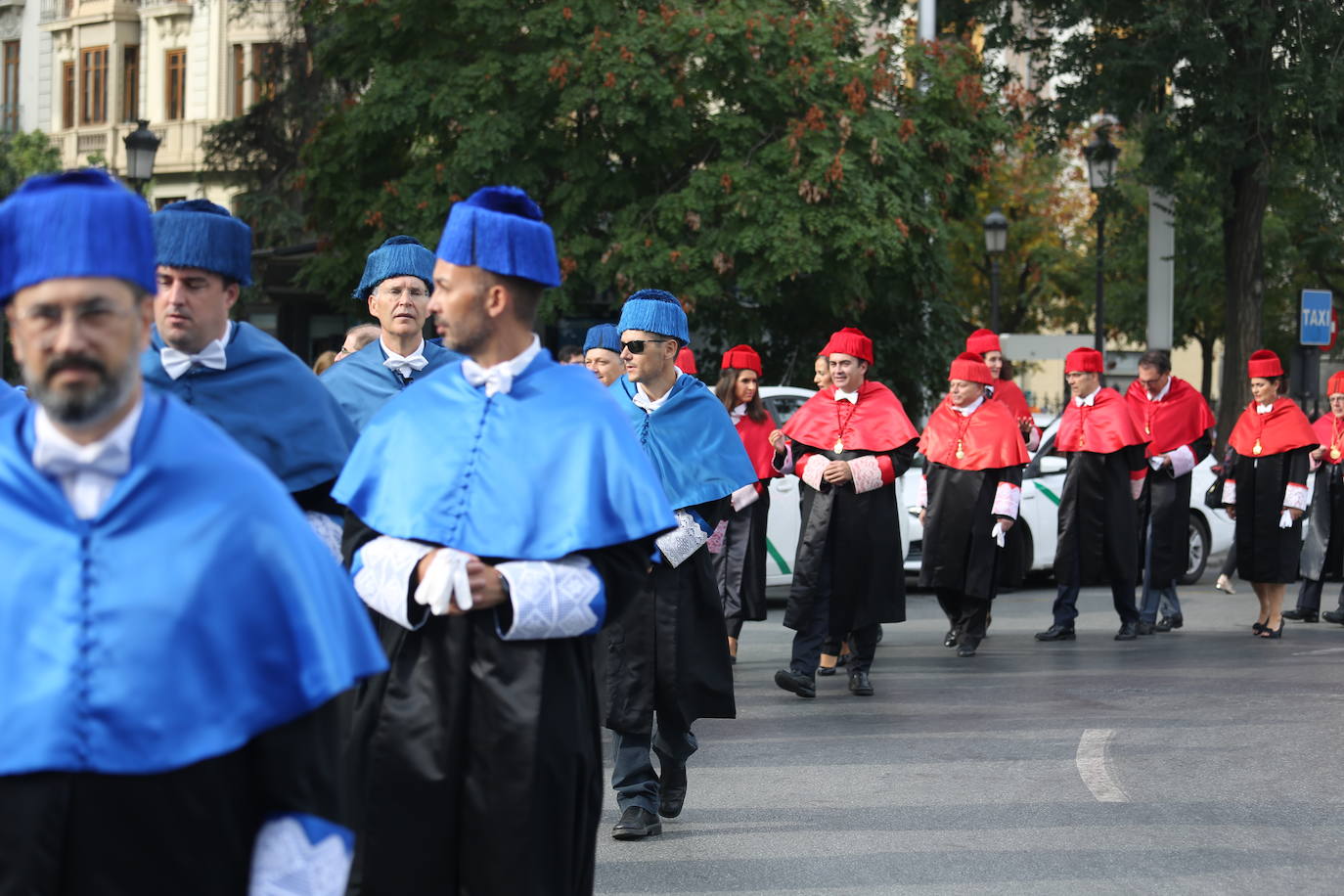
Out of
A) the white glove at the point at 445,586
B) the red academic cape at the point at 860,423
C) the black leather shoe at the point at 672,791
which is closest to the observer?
the white glove at the point at 445,586

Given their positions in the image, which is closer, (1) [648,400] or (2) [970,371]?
(1) [648,400]

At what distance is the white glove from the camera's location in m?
4.07

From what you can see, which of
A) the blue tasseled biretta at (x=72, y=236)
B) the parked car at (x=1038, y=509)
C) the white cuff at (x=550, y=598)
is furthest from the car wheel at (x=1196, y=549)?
the blue tasseled biretta at (x=72, y=236)

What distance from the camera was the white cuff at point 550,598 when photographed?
4.11 meters

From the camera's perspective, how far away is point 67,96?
52344mm

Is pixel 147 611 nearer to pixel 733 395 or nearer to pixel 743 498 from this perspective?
pixel 743 498

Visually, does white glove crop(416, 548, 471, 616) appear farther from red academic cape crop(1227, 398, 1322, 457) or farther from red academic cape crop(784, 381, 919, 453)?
red academic cape crop(1227, 398, 1322, 457)

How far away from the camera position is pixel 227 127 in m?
31.0

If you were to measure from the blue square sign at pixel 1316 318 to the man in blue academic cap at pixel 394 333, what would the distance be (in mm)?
18058

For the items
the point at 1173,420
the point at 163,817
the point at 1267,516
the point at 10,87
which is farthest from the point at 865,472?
the point at 10,87

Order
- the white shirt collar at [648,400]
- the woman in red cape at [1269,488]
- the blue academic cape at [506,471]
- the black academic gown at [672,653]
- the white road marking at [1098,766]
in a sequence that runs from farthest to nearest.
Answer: the woman in red cape at [1269,488], the white road marking at [1098,766], the white shirt collar at [648,400], the black academic gown at [672,653], the blue academic cape at [506,471]

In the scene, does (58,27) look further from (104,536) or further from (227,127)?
(104,536)

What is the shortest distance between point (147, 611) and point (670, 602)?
4894 mm

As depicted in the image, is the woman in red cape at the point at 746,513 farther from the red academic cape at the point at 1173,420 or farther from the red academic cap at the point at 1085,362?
the red academic cape at the point at 1173,420
